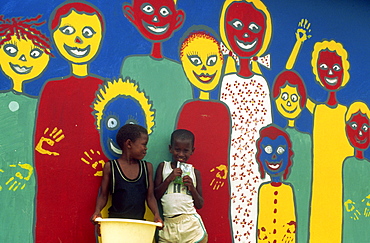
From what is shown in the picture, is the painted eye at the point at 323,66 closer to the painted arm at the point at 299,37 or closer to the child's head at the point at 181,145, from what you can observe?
the painted arm at the point at 299,37

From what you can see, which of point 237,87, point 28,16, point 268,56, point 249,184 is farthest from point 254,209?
point 28,16

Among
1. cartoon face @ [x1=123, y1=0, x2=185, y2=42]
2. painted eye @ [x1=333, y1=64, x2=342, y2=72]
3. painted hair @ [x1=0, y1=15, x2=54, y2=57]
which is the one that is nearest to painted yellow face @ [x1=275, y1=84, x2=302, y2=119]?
painted eye @ [x1=333, y1=64, x2=342, y2=72]

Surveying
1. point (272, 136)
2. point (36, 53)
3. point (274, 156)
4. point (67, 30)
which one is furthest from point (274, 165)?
point (36, 53)

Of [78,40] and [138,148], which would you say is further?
[78,40]

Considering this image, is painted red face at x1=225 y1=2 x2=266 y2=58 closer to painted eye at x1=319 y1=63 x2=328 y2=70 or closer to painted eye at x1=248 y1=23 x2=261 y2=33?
painted eye at x1=248 y1=23 x2=261 y2=33

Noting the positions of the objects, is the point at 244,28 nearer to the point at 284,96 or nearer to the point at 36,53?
the point at 284,96

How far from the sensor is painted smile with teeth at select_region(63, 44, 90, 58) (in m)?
4.59

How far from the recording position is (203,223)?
4.96m

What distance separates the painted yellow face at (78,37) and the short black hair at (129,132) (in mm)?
650

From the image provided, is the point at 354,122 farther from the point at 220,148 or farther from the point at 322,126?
the point at 220,148

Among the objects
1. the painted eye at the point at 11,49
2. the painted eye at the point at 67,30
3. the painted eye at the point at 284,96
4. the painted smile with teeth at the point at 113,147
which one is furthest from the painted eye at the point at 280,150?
the painted eye at the point at 11,49

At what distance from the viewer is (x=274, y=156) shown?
5.39 metres

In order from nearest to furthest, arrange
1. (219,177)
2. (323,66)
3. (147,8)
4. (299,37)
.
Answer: (147,8), (219,177), (299,37), (323,66)

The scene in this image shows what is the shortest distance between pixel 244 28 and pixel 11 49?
87.8 inches
